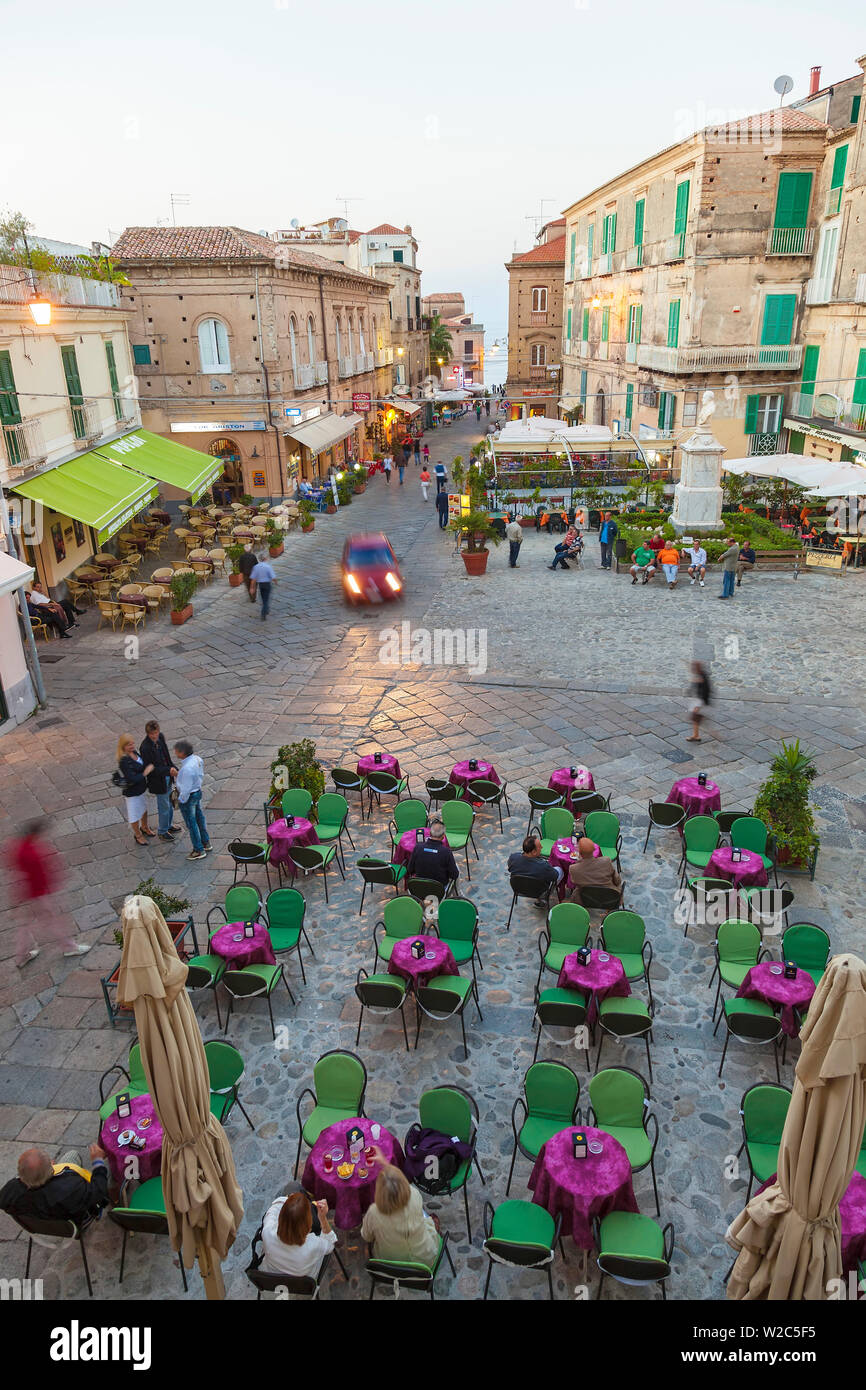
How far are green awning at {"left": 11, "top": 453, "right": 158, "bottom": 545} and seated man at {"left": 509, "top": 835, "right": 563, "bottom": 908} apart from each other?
10.6 m

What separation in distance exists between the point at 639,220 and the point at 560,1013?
31.7 meters

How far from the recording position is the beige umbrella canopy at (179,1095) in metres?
4.05

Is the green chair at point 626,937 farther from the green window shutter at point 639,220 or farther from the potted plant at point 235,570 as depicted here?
the green window shutter at point 639,220

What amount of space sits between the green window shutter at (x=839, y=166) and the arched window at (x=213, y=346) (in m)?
17.7

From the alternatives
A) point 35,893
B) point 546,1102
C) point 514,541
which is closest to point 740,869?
point 546,1102

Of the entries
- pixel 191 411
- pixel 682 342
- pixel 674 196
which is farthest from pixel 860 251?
pixel 191 411

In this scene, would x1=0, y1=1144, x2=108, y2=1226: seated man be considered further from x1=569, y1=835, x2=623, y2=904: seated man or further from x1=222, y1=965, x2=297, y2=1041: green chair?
x1=569, y1=835, x2=623, y2=904: seated man

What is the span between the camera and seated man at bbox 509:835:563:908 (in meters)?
7.77

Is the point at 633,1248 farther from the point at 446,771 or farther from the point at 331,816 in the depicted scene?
the point at 446,771

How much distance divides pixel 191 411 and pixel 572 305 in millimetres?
23950

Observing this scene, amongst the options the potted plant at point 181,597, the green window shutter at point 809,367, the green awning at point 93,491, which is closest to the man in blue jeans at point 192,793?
the green awning at point 93,491

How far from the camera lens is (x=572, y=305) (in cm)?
4303
